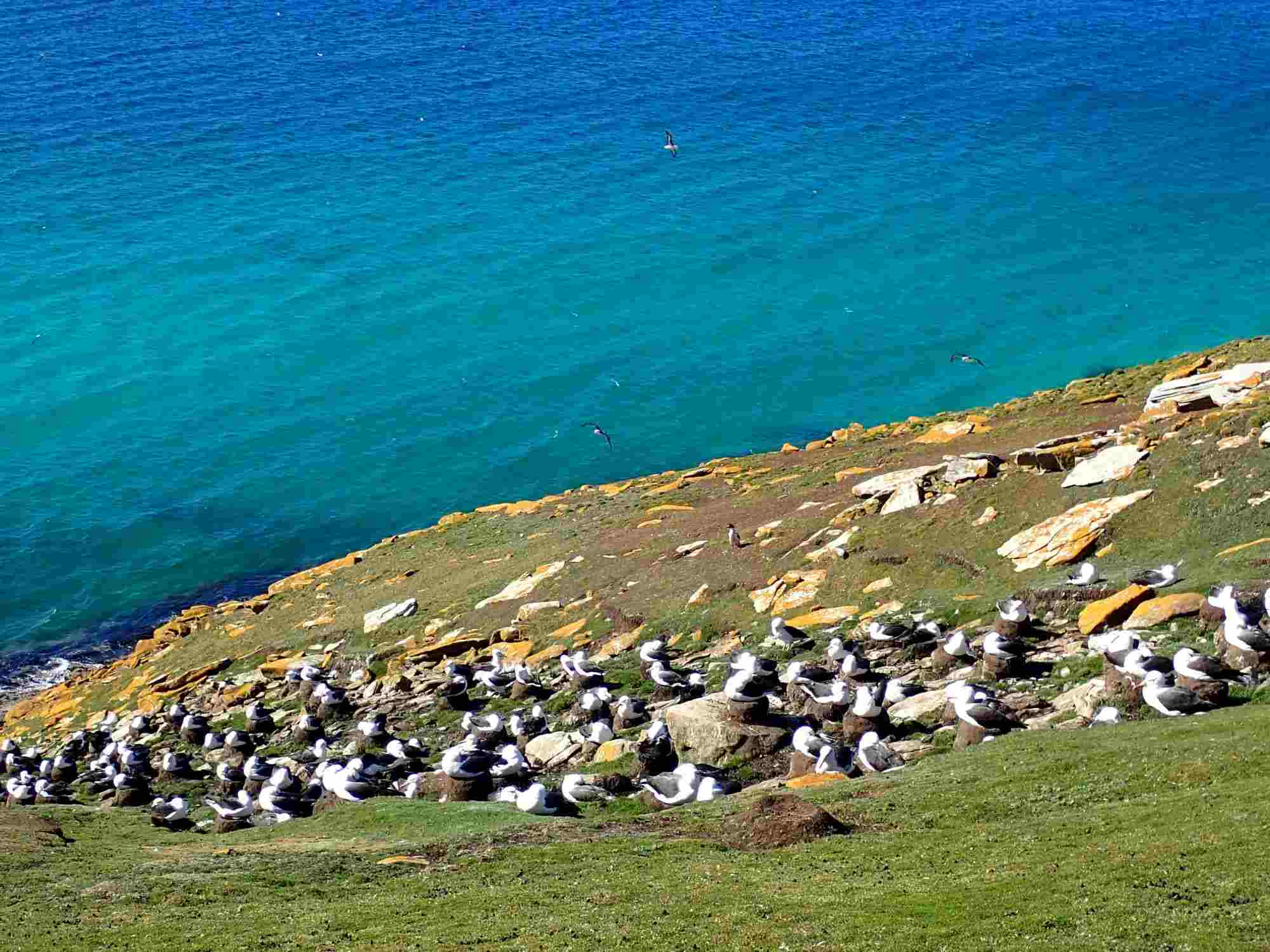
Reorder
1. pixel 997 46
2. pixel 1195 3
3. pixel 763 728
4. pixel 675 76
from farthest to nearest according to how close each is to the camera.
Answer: pixel 1195 3 → pixel 997 46 → pixel 675 76 → pixel 763 728

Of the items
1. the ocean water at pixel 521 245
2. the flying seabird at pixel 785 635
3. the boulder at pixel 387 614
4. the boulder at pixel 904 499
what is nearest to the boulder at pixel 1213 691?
the flying seabird at pixel 785 635

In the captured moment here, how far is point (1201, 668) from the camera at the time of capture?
24359 millimetres

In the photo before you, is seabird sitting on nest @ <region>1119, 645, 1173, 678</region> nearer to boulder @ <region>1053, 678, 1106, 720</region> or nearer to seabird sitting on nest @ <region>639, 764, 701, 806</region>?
boulder @ <region>1053, 678, 1106, 720</region>

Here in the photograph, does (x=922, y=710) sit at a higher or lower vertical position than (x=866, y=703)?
lower

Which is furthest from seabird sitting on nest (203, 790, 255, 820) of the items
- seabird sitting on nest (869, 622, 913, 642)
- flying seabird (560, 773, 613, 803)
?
seabird sitting on nest (869, 622, 913, 642)

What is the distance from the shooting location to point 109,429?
275ft

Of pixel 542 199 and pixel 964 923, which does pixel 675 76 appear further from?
pixel 964 923

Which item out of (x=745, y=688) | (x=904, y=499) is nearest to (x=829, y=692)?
(x=745, y=688)

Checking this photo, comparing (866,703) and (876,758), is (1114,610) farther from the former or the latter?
(876,758)

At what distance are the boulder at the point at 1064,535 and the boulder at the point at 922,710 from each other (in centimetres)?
635

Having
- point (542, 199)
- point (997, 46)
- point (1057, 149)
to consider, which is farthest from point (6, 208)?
point (997, 46)

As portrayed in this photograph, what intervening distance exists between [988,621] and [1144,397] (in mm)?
19467

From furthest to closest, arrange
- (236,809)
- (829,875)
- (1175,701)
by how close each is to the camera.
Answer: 1. (236,809)
2. (1175,701)
3. (829,875)

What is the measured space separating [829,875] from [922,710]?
29.2 ft
